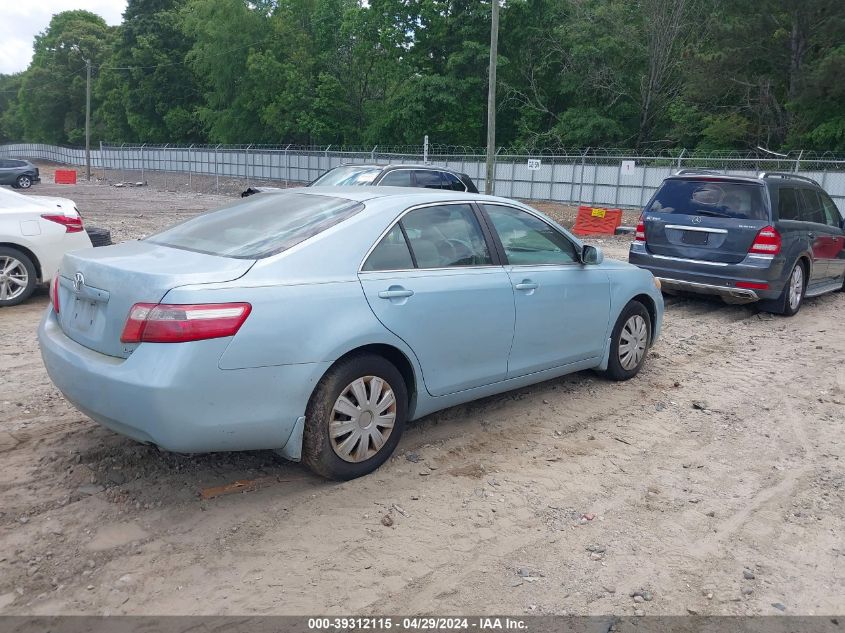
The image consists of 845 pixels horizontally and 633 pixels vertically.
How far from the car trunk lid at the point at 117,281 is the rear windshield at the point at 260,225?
6.7 inches

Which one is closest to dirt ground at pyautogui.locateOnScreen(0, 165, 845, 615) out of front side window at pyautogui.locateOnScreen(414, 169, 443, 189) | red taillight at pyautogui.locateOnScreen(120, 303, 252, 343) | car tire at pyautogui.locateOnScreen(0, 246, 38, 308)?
red taillight at pyautogui.locateOnScreen(120, 303, 252, 343)

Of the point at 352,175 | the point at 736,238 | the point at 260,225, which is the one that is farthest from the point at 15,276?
the point at 736,238

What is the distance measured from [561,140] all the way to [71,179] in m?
30.0

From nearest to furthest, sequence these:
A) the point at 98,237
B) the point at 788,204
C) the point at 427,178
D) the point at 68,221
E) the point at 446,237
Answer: the point at 446,237 < the point at 68,221 < the point at 788,204 < the point at 98,237 < the point at 427,178

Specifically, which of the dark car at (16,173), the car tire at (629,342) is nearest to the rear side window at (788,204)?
the car tire at (629,342)

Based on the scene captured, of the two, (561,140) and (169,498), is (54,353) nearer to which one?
(169,498)

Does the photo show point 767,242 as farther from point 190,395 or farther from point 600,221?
point 600,221

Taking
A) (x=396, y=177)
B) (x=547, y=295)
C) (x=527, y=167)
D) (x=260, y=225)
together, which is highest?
(x=527, y=167)

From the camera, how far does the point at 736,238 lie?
910 centimetres

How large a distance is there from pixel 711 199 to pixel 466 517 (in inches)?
271

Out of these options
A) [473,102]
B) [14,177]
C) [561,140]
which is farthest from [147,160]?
[561,140]

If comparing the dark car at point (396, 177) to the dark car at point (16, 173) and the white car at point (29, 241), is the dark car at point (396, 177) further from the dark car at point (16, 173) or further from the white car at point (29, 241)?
the dark car at point (16, 173)

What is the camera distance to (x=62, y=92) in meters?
87.1

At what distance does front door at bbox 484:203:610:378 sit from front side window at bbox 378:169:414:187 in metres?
7.57
